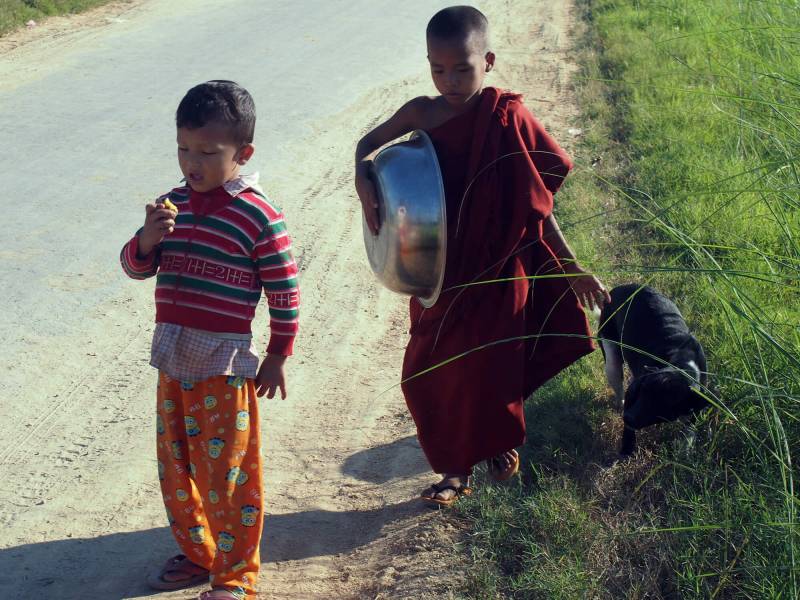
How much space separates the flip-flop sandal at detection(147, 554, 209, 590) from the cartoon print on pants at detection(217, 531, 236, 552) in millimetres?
249

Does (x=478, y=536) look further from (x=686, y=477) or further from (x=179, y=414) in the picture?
(x=179, y=414)

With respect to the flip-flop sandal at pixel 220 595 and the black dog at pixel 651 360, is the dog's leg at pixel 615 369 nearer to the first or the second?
the black dog at pixel 651 360

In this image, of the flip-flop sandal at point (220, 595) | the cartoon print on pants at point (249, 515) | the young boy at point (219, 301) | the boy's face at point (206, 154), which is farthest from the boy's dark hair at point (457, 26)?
the flip-flop sandal at point (220, 595)

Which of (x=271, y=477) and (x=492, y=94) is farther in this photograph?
(x=271, y=477)

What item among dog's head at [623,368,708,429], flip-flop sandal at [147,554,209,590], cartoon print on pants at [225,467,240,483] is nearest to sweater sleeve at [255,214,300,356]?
cartoon print on pants at [225,467,240,483]

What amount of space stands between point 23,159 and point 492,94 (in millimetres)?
4848

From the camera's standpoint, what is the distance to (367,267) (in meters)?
6.12

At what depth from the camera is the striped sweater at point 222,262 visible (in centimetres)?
302

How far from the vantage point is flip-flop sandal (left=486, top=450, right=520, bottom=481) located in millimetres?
3730

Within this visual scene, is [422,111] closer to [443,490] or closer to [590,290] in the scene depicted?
[590,290]

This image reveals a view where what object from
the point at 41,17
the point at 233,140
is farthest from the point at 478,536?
the point at 41,17

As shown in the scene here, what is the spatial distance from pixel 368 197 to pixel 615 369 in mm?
1504

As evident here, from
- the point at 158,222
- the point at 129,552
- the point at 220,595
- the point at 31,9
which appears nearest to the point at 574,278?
the point at 158,222

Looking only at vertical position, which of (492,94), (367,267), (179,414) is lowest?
(367,267)
